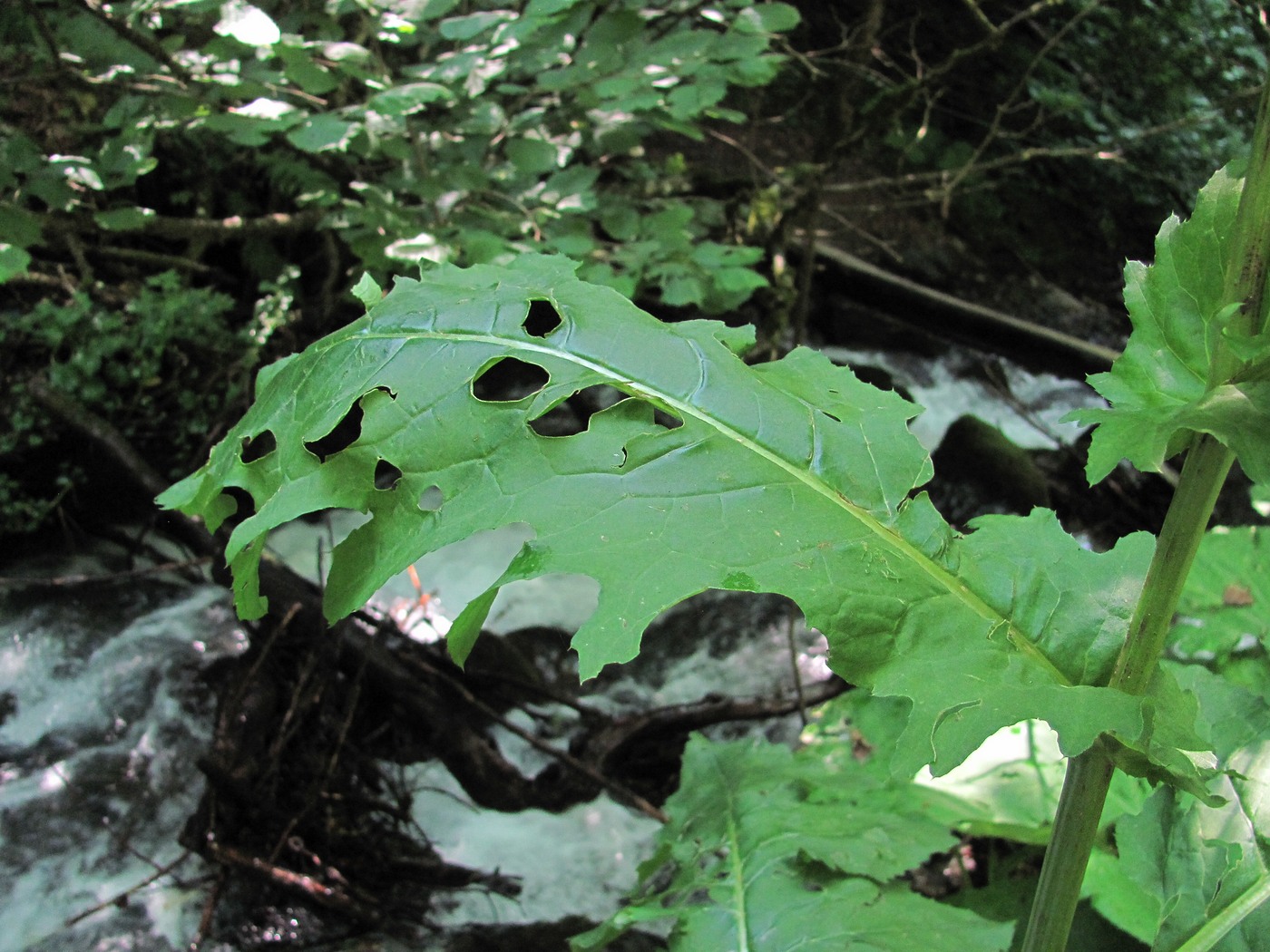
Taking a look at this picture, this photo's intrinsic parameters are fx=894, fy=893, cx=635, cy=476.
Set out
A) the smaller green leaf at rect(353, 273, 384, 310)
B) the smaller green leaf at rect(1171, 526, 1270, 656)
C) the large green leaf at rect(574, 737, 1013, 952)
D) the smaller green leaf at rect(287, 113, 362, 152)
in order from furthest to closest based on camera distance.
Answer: the smaller green leaf at rect(1171, 526, 1270, 656)
the smaller green leaf at rect(287, 113, 362, 152)
the large green leaf at rect(574, 737, 1013, 952)
the smaller green leaf at rect(353, 273, 384, 310)

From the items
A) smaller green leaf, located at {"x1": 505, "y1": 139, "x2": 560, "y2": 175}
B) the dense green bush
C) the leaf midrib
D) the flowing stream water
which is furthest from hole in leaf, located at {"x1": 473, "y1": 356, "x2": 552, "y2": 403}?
the leaf midrib

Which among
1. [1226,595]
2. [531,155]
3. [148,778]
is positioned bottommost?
[148,778]

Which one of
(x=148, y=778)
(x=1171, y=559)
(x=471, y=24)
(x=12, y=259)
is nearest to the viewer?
(x=1171, y=559)

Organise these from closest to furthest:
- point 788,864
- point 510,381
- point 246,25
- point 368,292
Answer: point 368,292, point 788,864, point 246,25, point 510,381

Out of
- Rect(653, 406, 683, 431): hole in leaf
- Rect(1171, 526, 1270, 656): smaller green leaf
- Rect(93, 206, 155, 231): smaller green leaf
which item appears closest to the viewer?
Rect(653, 406, 683, 431): hole in leaf

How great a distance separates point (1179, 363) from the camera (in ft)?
2.97

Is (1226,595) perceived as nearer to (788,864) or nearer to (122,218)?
(788,864)

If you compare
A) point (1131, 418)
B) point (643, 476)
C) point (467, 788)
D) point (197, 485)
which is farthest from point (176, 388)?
point (1131, 418)

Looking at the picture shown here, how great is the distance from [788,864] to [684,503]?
2.96ft

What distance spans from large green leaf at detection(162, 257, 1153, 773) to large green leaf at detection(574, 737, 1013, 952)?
0.62 metres

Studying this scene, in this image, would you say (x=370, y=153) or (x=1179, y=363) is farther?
(x=370, y=153)

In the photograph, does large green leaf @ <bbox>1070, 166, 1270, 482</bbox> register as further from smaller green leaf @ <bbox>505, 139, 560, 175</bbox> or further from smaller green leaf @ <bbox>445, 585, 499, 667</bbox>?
smaller green leaf @ <bbox>505, 139, 560, 175</bbox>

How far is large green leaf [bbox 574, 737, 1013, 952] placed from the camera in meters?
1.35

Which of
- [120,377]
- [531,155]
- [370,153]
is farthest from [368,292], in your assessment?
[120,377]
